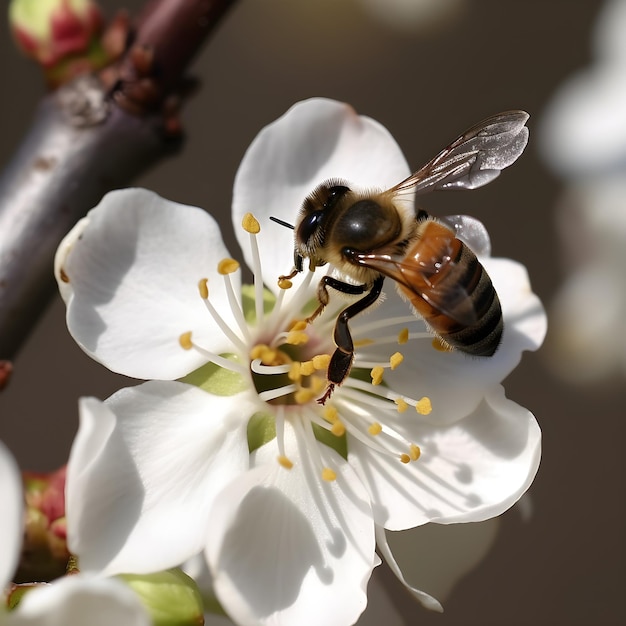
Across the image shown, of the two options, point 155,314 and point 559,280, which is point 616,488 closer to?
point 559,280

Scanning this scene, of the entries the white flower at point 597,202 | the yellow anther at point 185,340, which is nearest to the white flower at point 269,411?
the yellow anther at point 185,340

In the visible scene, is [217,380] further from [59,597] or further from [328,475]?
[59,597]

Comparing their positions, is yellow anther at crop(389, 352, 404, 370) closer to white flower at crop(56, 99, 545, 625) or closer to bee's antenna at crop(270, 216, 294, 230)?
white flower at crop(56, 99, 545, 625)

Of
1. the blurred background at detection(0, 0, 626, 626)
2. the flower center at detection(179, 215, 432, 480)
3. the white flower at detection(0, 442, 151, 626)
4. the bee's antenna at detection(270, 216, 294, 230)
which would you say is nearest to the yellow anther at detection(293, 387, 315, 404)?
the flower center at detection(179, 215, 432, 480)

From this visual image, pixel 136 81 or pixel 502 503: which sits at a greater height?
pixel 136 81

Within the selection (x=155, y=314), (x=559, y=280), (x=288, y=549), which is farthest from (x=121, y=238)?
(x=559, y=280)

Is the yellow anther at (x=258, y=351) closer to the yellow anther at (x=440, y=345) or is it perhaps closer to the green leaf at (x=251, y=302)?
the green leaf at (x=251, y=302)

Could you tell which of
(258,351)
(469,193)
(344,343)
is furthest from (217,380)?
(469,193)
